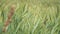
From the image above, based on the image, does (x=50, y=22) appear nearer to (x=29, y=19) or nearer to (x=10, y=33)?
(x=29, y=19)

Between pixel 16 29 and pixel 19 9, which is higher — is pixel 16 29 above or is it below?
below

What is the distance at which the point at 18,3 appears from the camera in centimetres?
116

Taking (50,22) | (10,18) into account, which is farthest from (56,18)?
(10,18)

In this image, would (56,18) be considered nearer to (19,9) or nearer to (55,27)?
(55,27)

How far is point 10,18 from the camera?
1.12 metres

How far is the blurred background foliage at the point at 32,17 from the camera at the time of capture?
1.08m

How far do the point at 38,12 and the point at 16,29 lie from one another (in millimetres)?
162

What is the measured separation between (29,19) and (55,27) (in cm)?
15

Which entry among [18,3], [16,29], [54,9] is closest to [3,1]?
[18,3]

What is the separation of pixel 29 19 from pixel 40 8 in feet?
0.33

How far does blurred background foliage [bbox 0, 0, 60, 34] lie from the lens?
1.08m

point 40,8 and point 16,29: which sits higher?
point 40,8

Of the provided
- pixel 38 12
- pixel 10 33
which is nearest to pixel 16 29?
pixel 10 33

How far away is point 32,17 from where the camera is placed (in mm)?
1104
